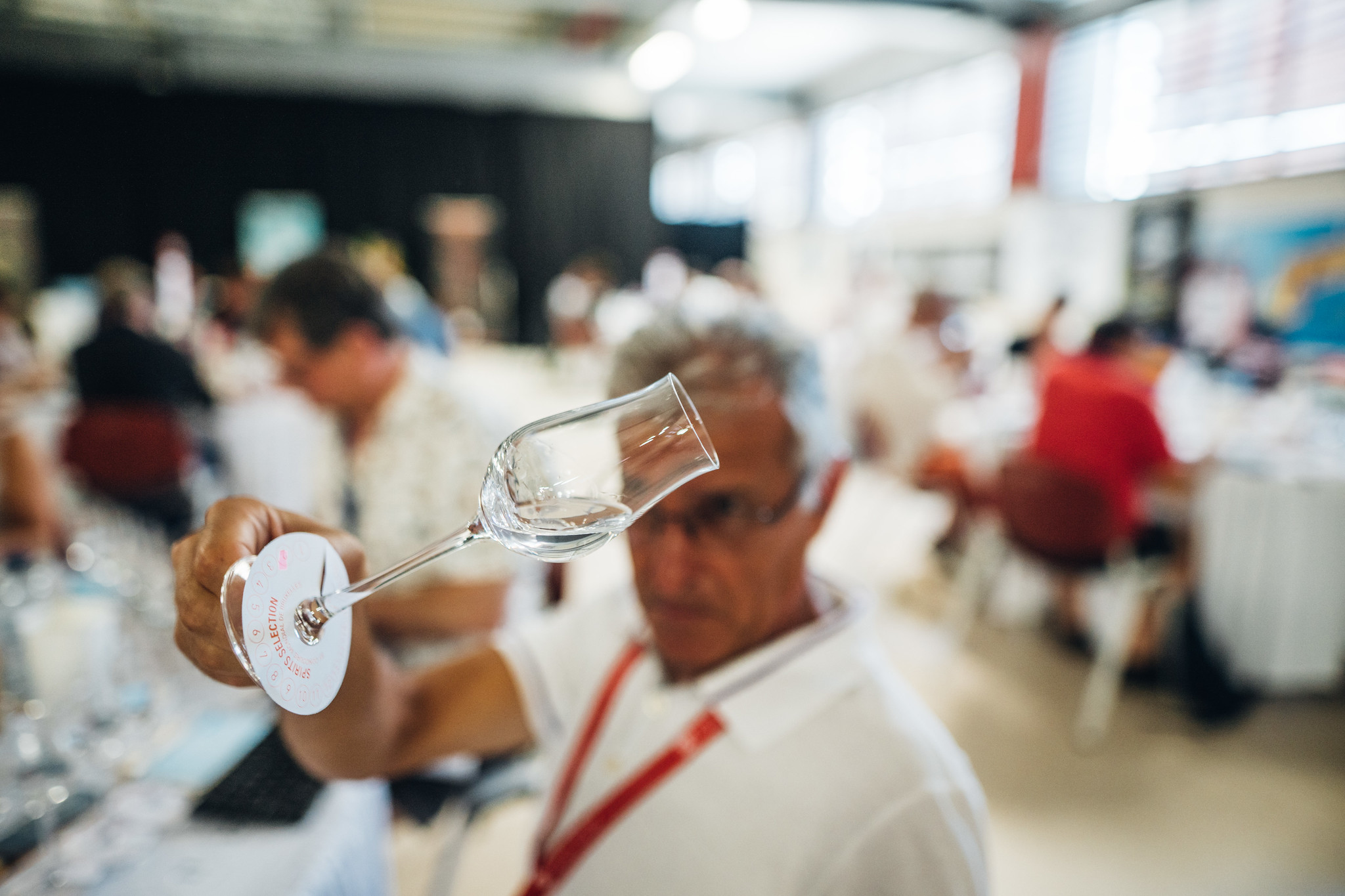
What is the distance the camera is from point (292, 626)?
1.74ft

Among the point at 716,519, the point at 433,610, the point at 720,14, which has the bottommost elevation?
the point at 433,610

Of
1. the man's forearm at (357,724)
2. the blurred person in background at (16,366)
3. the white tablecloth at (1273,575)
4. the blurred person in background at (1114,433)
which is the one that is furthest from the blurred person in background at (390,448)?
the blurred person in background at (16,366)

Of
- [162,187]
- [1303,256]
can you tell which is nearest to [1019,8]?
[1303,256]

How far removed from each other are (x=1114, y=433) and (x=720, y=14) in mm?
5795

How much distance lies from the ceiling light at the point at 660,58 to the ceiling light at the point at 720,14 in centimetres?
45

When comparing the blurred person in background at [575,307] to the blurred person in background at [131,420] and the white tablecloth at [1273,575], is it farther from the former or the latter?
the white tablecloth at [1273,575]

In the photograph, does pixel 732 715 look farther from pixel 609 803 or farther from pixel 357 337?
pixel 357 337

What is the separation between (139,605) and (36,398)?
3904 millimetres

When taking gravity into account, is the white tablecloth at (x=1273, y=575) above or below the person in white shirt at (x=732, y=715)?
below

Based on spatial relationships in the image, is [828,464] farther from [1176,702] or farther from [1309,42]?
[1309,42]

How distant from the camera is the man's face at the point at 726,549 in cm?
91

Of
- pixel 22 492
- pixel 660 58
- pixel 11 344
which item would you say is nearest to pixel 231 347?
pixel 11 344

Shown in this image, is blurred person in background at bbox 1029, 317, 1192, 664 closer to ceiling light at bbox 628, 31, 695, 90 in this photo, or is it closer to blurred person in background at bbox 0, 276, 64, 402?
blurred person in background at bbox 0, 276, 64, 402

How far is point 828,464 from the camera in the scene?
1021mm
